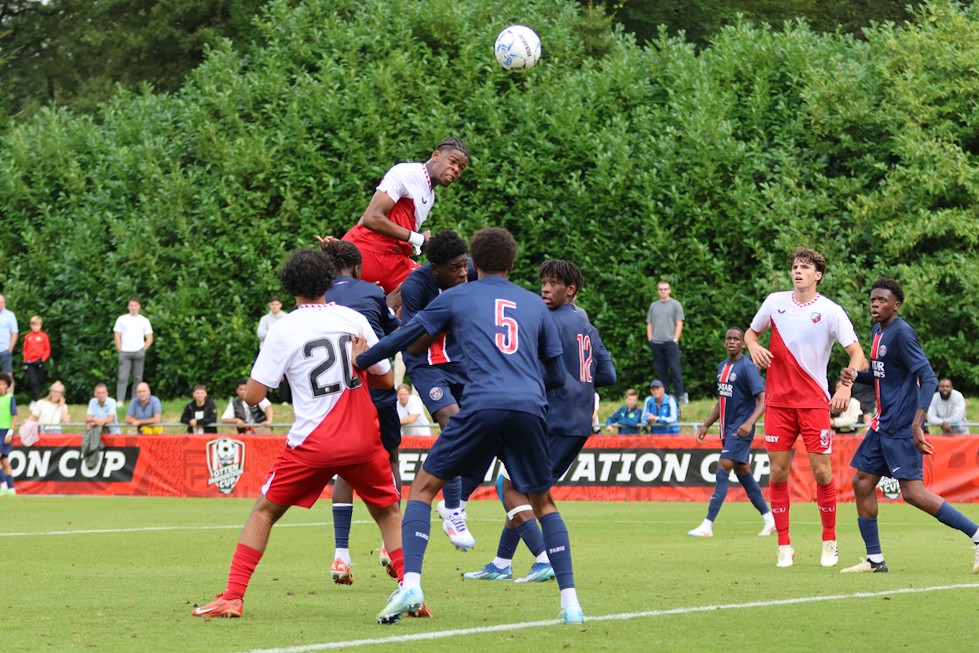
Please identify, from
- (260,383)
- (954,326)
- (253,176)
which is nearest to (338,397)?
(260,383)

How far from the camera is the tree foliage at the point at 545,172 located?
28453mm

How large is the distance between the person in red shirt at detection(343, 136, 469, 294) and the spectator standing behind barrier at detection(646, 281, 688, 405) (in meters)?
16.0

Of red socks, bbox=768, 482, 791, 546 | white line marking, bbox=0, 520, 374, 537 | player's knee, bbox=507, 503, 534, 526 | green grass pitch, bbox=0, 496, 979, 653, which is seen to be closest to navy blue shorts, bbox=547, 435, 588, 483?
green grass pitch, bbox=0, 496, 979, 653

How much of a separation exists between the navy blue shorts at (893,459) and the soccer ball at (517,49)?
28.8ft

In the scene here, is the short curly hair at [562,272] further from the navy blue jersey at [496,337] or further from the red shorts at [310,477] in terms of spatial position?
the red shorts at [310,477]

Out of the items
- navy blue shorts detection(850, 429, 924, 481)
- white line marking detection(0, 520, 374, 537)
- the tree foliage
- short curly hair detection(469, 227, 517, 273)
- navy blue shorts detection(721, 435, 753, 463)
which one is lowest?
white line marking detection(0, 520, 374, 537)

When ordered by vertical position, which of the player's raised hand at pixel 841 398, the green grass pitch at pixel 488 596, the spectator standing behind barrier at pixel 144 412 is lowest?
the green grass pitch at pixel 488 596

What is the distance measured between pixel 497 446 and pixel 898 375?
15.1ft

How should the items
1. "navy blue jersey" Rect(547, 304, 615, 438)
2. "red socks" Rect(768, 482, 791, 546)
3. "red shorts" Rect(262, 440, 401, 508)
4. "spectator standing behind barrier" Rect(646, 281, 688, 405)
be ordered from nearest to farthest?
"red shorts" Rect(262, 440, 401, 508) → "navy blue jersey" Rect(547, 304, 615, 438) → "red socks" Rect(768, 482, 791, 546) → "spectator standing behind barrier" Rect(646, 281, 688, 405)

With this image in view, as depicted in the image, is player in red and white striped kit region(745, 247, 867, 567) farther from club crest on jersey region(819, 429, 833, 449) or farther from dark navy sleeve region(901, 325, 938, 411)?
dark navy sleeve region(901, 325, 938, 411)

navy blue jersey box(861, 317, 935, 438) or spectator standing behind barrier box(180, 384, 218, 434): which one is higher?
navy blue jersey box(861, 317, 935, 438)

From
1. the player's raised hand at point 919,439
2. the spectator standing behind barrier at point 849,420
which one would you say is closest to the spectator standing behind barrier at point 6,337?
the spectator standing behind barrier at point 849,420

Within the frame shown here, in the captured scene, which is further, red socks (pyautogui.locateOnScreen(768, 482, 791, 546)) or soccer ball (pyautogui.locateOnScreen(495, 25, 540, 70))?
soccer ball (pyautogui.locateOnScreen(495, 25, 540, 70))

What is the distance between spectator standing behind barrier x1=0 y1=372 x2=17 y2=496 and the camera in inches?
953
